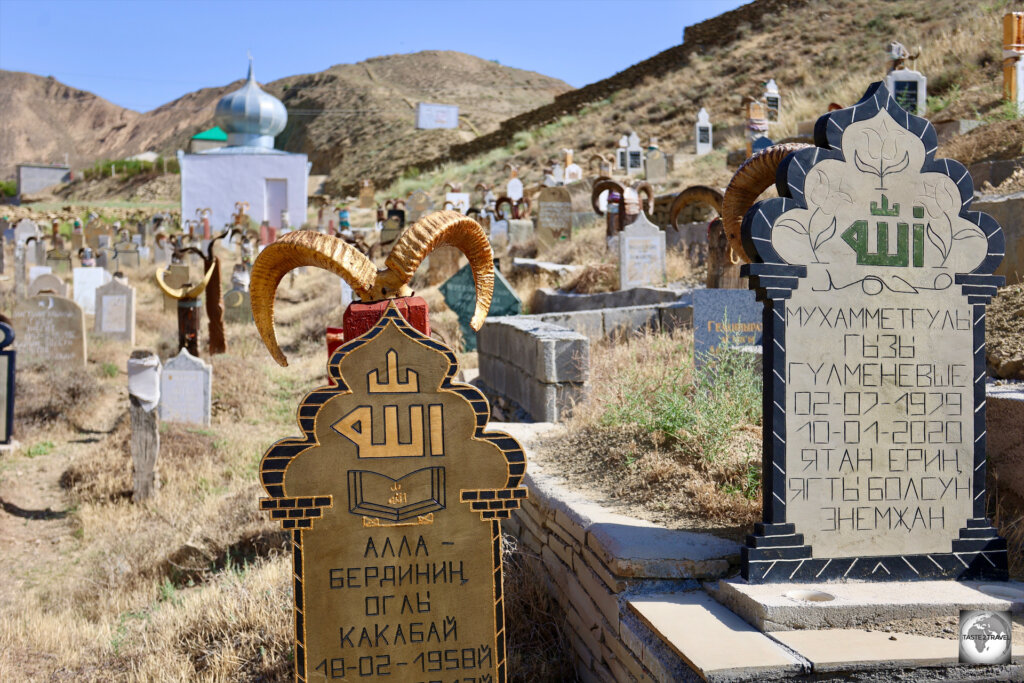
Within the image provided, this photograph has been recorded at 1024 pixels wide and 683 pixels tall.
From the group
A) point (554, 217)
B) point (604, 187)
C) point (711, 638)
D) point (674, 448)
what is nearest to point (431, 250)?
point (674, 448)

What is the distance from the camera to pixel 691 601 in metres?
3.50

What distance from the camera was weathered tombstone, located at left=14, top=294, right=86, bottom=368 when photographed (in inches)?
474

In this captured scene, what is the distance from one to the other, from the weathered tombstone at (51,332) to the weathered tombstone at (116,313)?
7.58 ft

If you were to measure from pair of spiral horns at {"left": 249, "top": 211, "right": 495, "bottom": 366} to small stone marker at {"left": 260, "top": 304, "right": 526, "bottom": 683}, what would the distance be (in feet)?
4.01

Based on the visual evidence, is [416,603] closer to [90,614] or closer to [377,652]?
[377,652]

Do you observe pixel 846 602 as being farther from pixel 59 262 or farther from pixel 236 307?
pixel 59 262

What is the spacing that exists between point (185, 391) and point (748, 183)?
7.64m

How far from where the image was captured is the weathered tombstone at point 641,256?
11.6 m

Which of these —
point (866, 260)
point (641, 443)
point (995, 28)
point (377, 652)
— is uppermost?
point (995, 28)

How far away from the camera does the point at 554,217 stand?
16984 mm

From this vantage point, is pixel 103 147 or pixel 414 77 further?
pixel 103 147

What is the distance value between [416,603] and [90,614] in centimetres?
373

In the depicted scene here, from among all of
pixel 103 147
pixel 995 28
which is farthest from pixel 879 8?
pixel 103 147

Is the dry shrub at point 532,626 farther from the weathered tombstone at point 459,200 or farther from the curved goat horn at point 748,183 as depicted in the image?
the weathered tombstone at point 459,200
